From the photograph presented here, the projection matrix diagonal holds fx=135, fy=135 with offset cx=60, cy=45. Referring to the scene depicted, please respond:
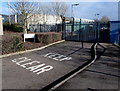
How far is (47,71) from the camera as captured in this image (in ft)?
20.1

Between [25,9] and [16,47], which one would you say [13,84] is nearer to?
[16,47]

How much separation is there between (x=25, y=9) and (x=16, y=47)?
41.4 feet

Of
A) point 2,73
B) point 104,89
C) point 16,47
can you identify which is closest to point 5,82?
point 2,73

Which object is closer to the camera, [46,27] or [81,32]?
[81,32]

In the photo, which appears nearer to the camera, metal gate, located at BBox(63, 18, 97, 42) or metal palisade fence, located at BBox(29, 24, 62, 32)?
metal gate, located at BBox(63, 18, 97, 42)

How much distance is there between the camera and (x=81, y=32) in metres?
18.5

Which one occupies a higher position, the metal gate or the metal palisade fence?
the metal palisade fence

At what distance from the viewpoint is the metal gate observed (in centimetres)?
1745

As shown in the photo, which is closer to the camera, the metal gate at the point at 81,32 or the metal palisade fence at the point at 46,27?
the metal gate at the point at 81,32

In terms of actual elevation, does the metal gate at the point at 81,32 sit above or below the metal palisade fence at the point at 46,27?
below

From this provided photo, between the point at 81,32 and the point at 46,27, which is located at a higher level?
the point at 46,27

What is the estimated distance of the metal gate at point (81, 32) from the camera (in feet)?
57.3

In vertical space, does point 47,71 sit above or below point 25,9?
below

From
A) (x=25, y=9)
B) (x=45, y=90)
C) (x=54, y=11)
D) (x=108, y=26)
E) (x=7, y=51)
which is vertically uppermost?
(x=54, y=11)
